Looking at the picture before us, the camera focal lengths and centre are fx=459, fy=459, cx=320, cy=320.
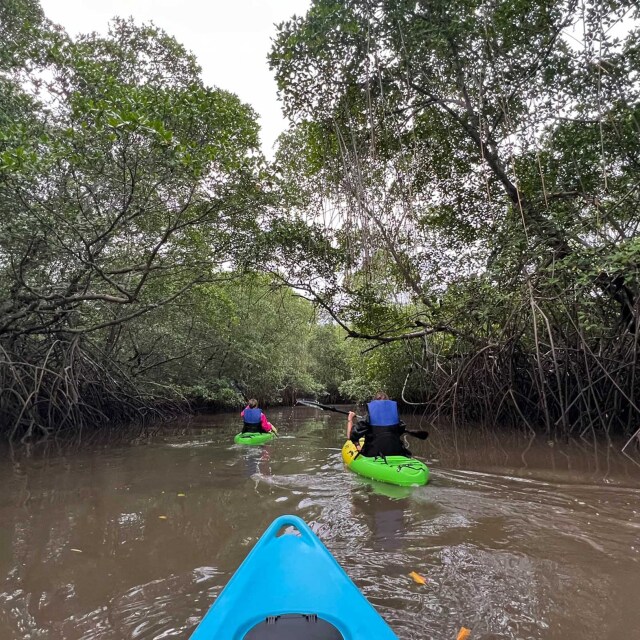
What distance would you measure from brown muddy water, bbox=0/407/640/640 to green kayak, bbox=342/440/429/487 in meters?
0.16

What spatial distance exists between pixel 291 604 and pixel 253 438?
6322 mm

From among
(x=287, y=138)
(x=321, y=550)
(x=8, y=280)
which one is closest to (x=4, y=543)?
(x=321, y=550)

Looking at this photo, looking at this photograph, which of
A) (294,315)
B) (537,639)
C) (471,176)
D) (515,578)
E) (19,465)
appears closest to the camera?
(537,639)

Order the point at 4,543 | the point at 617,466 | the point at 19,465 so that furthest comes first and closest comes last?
1. the point at 19,465
2. the point at 617,466
3. the point at 4,543

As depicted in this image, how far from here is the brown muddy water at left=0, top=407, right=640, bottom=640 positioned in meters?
1.98

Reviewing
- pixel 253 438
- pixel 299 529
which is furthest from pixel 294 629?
pixel 253 438

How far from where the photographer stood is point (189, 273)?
9.66m

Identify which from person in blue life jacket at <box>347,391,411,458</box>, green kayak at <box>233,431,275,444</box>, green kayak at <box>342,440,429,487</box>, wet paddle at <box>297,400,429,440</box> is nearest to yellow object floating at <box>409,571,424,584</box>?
green kayak at <box>342,440,429,487</box>

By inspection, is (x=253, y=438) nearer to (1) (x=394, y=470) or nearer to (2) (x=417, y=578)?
(1) (x=394, y=470)

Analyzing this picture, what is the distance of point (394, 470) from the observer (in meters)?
4.61

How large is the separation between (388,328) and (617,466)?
4.65 meters

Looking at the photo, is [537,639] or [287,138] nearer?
[537,639]

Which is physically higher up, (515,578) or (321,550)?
(321,550)

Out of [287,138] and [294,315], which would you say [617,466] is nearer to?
[287,138]
